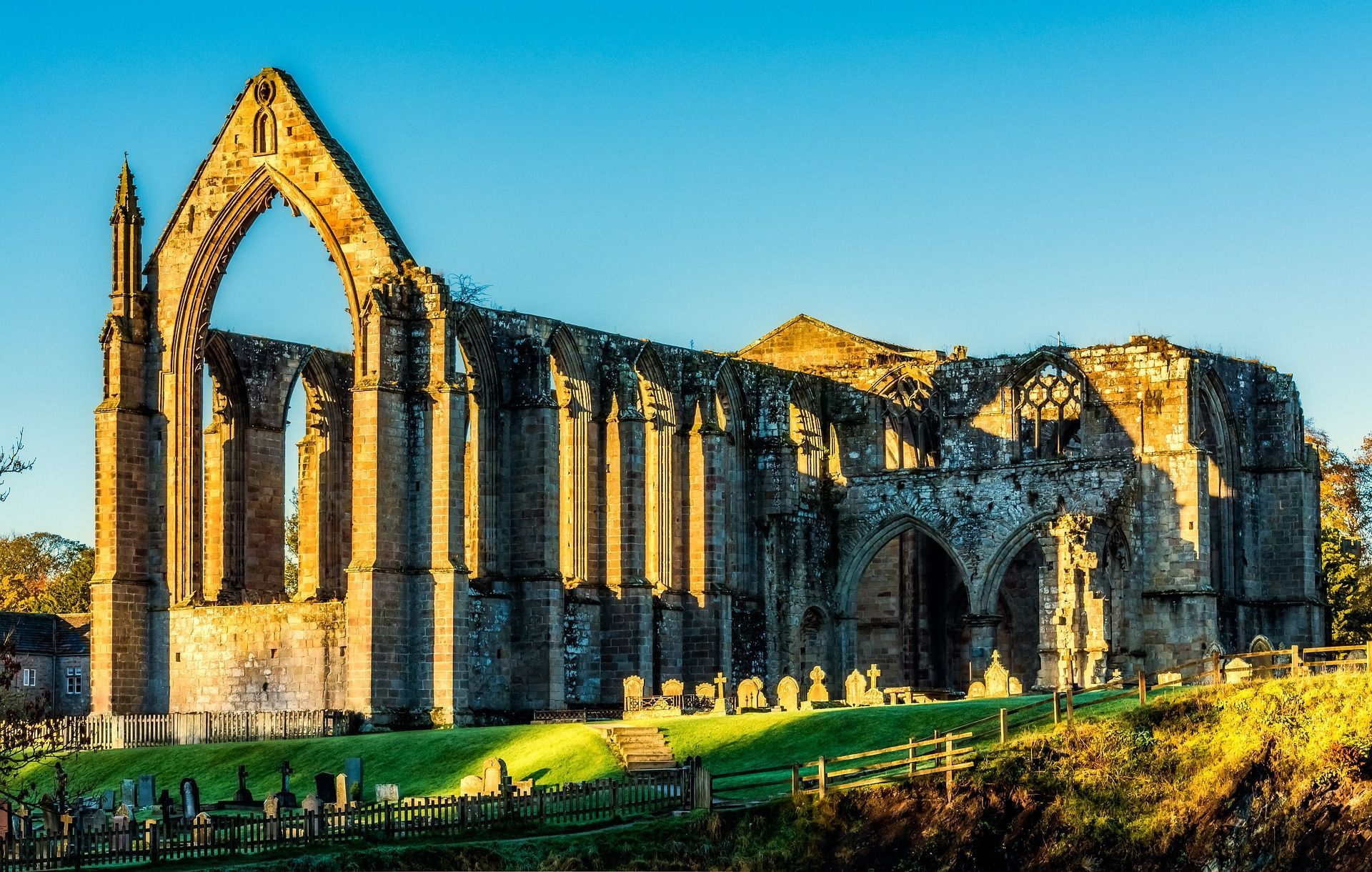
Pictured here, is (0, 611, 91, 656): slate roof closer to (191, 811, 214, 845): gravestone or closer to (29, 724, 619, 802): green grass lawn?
(29, 724, 619, 802): green grass lawn

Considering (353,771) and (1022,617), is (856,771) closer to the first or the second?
(353,771)

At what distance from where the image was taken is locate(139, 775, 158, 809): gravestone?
2030 inches

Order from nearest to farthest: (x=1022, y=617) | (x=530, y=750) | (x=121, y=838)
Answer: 1. (x=121, y=838)
2. (x=530, y=750)
3. (x=1022, y=617)

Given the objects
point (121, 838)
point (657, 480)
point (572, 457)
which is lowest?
point (121, 838)

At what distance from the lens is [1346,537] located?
3442 inches

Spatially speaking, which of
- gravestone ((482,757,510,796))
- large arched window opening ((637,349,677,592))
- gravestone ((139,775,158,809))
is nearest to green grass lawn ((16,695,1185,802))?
gravestone ((139,775,158,809))

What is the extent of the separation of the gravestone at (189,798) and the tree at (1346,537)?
121 ft

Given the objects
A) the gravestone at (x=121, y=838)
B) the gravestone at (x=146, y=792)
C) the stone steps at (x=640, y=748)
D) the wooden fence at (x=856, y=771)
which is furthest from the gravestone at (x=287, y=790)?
the wooden fence at (x=856, y=771)

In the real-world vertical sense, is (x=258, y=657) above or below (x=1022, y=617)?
below

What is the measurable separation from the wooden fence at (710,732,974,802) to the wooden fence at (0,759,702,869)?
1348mm

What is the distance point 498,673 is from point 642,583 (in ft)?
17.4

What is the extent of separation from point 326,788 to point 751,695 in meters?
14.6

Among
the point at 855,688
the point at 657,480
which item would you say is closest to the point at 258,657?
the point at 657,480

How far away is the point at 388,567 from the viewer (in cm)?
6000
